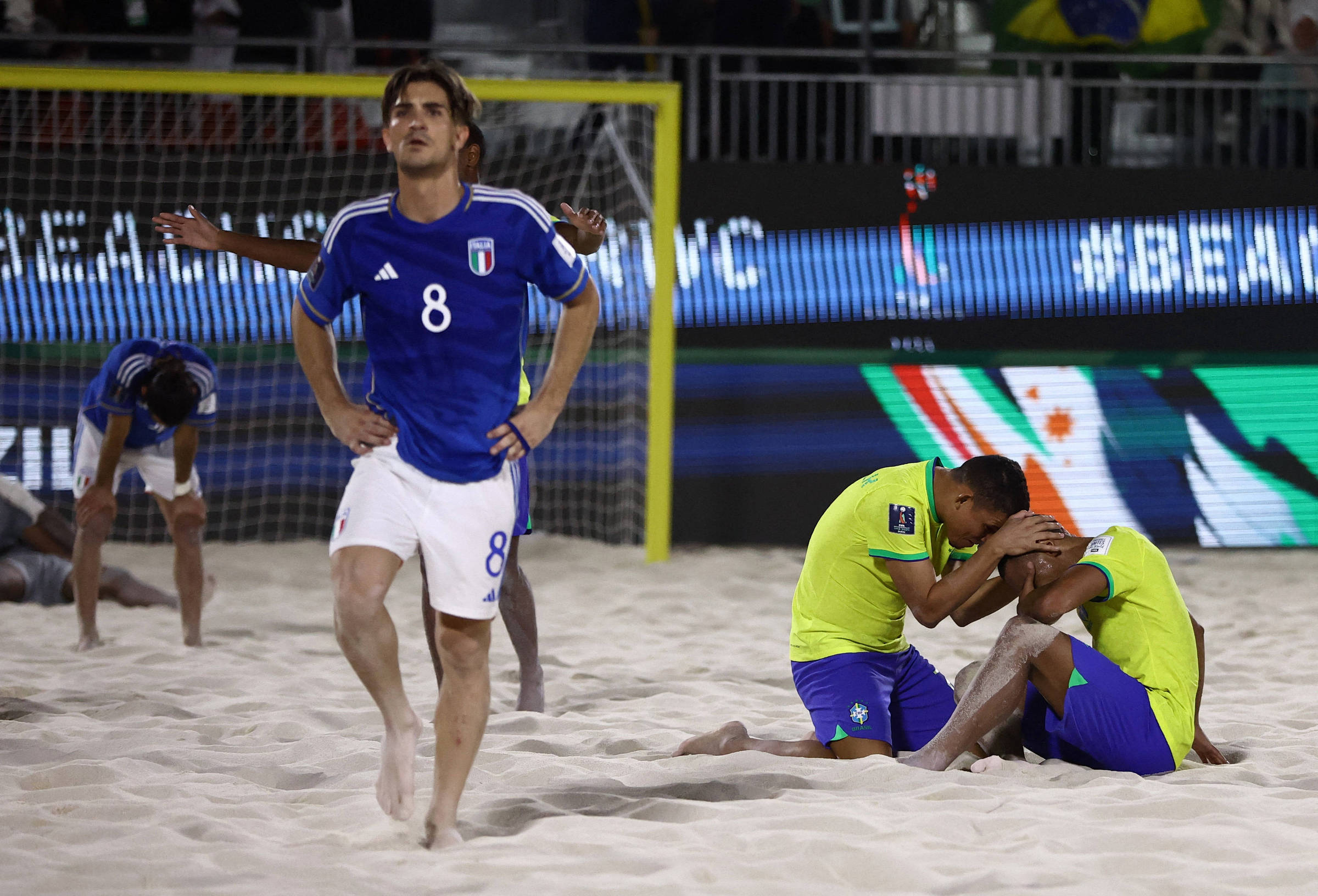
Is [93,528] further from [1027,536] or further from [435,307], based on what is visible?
[1027,536]

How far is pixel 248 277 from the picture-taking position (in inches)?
362

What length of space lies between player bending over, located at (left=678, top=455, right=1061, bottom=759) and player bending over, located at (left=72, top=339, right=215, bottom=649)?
→ 3037 millimetres

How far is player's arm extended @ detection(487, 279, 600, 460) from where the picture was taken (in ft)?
9.74

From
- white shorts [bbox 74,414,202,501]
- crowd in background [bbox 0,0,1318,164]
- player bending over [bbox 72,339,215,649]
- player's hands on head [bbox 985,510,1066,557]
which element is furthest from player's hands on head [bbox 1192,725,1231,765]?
crowd in background [bbox 0,0,1318,164]

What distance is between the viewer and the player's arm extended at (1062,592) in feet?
11.9

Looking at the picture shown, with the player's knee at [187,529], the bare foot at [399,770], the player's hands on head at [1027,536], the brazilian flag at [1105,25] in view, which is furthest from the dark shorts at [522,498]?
the brazilian flag at [1105,25]

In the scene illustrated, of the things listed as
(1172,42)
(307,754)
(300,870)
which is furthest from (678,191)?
(300,870)

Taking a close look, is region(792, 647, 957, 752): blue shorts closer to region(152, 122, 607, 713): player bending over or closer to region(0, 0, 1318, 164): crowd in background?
region(152, 122, 607, 713): player bending over

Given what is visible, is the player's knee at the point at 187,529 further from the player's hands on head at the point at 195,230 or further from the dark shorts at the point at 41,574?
the player's hands on head at the point at 195,230

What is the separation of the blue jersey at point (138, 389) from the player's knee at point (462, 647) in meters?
3.40

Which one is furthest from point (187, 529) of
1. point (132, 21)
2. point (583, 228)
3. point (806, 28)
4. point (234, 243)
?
point (806, 28)

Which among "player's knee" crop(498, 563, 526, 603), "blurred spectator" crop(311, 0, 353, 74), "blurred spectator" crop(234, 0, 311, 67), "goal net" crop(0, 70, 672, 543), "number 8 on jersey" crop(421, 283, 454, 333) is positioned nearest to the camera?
"number 8 on jersey" crop(421, 283, 454, 333)

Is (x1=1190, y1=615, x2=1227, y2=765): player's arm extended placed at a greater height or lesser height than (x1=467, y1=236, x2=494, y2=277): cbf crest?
lesser

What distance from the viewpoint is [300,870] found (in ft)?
9.27
